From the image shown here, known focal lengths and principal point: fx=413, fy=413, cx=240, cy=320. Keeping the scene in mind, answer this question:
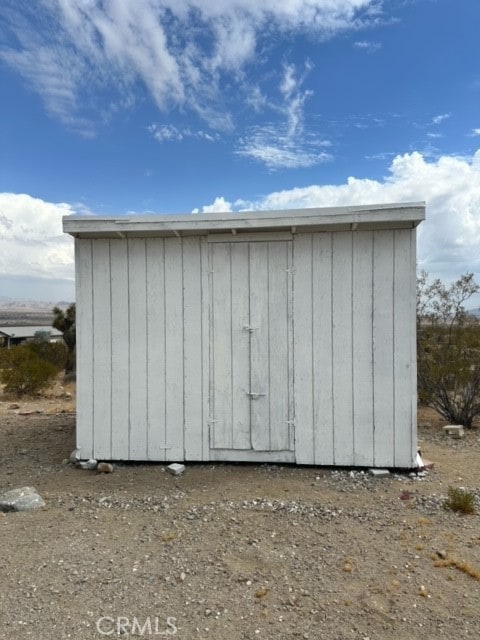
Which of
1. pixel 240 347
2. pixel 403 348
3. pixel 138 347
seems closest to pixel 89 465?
pixel 138 347

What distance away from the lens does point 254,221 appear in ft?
13.9

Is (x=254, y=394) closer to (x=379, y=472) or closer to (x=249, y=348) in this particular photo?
(x=249, y=348)

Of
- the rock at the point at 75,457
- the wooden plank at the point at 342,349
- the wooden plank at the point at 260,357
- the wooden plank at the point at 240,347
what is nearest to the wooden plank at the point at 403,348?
the wooden plank at the point at 342,349

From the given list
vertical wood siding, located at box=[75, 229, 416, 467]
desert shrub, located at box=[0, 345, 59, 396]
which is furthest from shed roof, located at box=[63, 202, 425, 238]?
desert shrub, located at box=[0, 345, 59, 396]

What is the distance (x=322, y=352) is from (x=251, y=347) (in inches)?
29.5

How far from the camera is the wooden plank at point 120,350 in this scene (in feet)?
15.0

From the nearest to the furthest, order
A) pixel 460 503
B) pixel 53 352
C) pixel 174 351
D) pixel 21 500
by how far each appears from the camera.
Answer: pixel 460 503 < pixel 21 500 < pixel 174 351 < pixel 53 352

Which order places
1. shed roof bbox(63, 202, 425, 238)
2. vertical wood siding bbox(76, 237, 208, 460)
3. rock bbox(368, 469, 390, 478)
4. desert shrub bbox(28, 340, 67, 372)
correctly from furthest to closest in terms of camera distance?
desert shrub bbox(28, 340, 67, 372) → vertical wood siding bbox(76, 237, 208, 460) → rock bbox(368, 469, 390, 478) → shed roof bbox(63, 202, 425, 238)

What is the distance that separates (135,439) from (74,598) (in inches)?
86.5

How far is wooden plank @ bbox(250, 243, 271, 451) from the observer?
441 centimetres

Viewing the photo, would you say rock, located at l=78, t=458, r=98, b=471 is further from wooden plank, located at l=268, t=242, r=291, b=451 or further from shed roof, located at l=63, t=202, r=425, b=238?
shed roof, located at l=63, t=202, r=425, b=238

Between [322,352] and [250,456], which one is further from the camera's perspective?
[250,456]

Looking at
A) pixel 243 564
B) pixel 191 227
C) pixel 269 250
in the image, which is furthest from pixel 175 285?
pixel 243 564

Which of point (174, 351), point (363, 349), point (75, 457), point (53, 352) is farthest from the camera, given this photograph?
point (53, 352)
